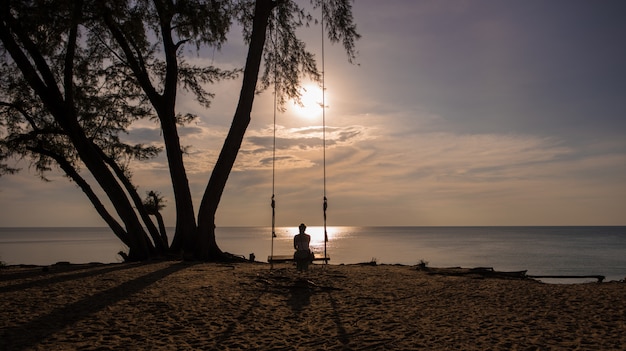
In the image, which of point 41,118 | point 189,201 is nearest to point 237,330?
point 189,201

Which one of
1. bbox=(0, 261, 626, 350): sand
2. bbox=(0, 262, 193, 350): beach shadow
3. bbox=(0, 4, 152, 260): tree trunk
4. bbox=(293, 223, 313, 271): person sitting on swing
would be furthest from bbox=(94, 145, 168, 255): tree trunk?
bbox=(293, 223, 313, 271): person sitting on swing

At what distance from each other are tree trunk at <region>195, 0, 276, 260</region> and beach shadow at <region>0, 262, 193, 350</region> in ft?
17.4

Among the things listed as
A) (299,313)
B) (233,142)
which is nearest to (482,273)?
(299,313)

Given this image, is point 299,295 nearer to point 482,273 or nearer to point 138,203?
point 482,273

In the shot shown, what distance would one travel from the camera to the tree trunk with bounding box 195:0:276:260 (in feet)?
57.2

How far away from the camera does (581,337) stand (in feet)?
24.0

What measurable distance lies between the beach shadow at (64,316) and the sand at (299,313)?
2cm

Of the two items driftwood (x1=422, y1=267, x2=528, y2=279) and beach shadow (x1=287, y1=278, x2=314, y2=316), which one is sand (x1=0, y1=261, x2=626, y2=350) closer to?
beach shadow (x1=287, y1=278, x2=314, y2=316)

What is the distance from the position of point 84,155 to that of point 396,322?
12.6 meters

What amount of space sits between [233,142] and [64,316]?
9.77m

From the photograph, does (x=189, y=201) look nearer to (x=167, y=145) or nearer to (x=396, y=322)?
(x=167, y=145)

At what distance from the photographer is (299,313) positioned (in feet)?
30.1

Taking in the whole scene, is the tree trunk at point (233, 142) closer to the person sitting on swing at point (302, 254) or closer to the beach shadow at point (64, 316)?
the person sitting on swing at point (302, 254)

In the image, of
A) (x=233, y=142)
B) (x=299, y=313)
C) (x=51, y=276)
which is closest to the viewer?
(x=299, y=313)
